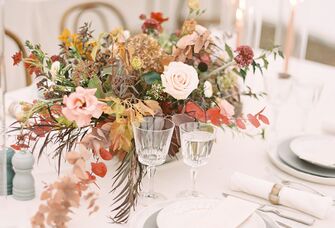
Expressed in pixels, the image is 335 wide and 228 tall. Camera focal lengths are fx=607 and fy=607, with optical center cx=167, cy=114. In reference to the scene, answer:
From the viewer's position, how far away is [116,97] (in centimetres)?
143

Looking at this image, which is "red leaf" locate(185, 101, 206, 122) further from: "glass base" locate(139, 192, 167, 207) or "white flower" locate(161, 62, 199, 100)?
"glass base" locate(139, 192, 167, 207)

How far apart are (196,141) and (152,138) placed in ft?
0.33

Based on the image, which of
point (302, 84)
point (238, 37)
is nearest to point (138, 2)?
point (238, 37)

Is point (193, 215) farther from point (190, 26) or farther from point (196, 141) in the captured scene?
point (190, 26)

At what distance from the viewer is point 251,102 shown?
6.97 ft

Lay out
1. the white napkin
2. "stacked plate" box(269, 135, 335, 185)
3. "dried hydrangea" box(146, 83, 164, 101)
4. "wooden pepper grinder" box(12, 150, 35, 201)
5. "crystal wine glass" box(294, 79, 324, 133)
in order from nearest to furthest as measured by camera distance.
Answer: the white napkin
"wooden pepper grinder" box(12, 150, 35, 201)
"dried hydrangea" box(146, 83, 164, 101)
"stacked plate" box(269, 135, 335, 185)
"crystal wine glass" box(294, 79, 324, 133)

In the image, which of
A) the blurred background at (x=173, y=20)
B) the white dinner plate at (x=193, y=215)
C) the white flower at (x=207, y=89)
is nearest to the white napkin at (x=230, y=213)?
the white dinner plate at (x=193, y=215)

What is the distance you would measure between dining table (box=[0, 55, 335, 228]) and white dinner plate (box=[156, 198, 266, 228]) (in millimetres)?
94

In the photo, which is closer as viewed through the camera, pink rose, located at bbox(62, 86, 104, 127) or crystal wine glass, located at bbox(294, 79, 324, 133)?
pink rose, located at bbox(62, 86, 104, 127)

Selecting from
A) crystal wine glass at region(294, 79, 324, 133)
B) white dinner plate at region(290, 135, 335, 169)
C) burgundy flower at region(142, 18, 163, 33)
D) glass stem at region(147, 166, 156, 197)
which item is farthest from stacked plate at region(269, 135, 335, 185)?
burgundy flower at region(142, 18, 163, 33)

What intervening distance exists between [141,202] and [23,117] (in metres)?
0.34

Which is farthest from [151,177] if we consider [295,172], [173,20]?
[173,20]

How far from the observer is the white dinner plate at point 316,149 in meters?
1.61

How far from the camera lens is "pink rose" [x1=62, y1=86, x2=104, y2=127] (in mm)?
1306
